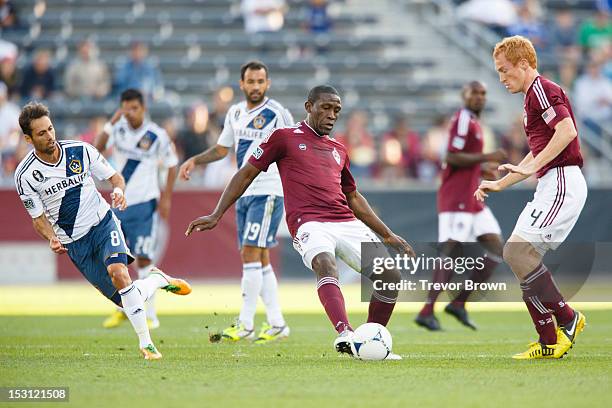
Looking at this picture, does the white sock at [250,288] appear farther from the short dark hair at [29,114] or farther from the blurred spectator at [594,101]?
the blurred spectator at [594,101]

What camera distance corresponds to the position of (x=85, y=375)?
8078mm

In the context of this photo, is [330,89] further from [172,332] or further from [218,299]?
[218,299]

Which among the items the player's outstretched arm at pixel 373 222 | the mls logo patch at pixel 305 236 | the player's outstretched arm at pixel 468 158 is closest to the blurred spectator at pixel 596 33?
the player's outstretched arm at pixel 468 158

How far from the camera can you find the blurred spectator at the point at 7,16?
24.5 m

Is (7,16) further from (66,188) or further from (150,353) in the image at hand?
(150,353)

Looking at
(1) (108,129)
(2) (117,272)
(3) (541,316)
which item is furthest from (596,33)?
A: (2) (117,272)

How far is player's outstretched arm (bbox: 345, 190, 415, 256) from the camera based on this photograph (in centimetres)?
912

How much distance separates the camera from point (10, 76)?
22.3m

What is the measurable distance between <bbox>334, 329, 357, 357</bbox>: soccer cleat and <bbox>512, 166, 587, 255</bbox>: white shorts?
1.74 metres

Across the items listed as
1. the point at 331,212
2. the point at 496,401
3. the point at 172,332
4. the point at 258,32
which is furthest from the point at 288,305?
the point at 258,32

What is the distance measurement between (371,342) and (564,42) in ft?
64.6

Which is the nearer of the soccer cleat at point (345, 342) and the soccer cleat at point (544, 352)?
the soccer cleat at point (345, 342)

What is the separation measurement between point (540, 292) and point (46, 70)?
633 inches

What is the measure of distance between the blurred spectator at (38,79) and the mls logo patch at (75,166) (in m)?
13.5
